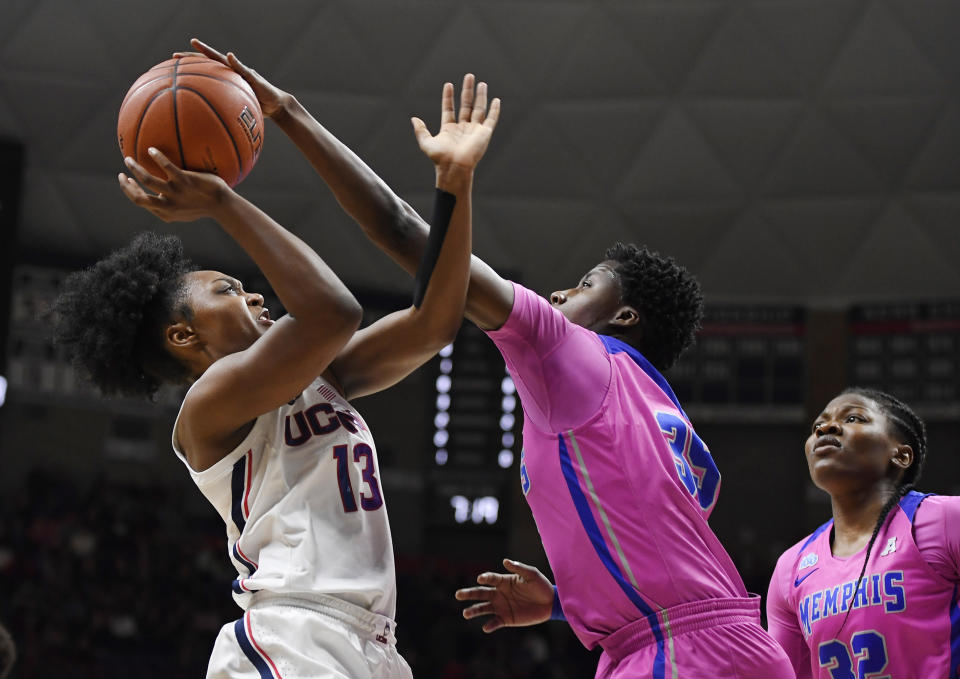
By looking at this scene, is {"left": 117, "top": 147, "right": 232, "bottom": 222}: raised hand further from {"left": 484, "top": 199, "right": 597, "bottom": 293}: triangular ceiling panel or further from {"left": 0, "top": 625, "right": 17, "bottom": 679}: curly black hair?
{"left": 484, "top": 199, "right": 597, "bottom": 293}: triangular ceiling panel

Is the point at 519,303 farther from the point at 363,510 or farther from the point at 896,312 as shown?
the point at 896,312

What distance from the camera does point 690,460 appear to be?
3170mm

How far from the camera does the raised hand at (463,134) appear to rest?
264 cm

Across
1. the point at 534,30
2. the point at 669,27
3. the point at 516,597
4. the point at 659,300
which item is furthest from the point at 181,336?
the point at 669,27

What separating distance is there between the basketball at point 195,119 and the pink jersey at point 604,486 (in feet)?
2.97

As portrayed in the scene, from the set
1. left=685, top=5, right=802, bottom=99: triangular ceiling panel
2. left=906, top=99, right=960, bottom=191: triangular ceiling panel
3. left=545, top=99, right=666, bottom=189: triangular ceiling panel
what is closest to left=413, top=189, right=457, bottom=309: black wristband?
left=685, top=5, right=802, bottom=99: triangular ceiling panel

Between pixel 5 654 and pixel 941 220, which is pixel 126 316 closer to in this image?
pixel 5 654

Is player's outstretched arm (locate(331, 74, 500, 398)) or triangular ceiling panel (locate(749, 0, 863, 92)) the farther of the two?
triangular ceiling panel (locate(749, 0, 863, 92))

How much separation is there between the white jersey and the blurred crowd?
9464mm

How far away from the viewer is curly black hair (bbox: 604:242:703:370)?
351 centimetres

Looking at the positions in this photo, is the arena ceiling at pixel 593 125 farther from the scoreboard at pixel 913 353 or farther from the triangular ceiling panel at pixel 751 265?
the scoreboard at pixel 913 353

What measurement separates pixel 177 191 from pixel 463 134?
0.74m

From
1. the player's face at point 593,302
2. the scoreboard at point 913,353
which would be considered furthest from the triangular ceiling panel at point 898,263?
the player's face at point 593,302

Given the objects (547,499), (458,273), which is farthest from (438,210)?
(547,499)
